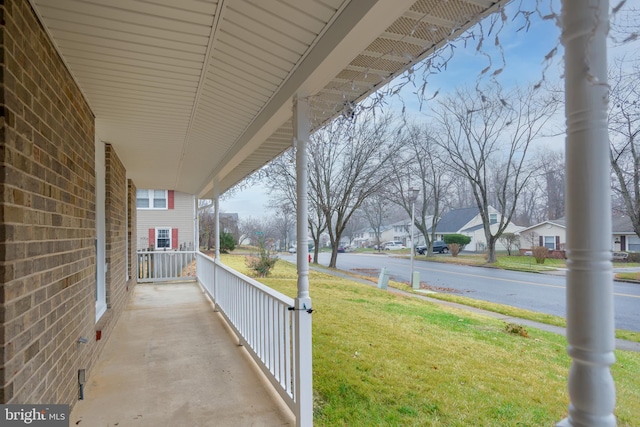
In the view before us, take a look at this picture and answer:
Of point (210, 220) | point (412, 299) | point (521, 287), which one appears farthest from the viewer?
point (210, 220)

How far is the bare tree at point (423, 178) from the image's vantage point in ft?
21.1

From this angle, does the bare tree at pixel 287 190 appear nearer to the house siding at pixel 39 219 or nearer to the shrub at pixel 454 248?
the house siding at pixel 39 219

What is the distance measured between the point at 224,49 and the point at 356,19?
3.05 ft

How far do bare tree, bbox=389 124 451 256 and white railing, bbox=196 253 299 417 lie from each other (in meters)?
3.00

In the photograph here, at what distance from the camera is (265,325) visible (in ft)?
11.3

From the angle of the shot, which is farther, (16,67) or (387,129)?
(387,129)

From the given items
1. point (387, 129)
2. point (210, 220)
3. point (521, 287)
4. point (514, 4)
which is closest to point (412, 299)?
point (521, 287)

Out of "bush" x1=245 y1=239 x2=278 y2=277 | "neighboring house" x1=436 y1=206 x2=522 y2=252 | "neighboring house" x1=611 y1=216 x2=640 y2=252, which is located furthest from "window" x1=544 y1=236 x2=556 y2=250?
"bush" x1=245 y1=239 x2=278 y2=277

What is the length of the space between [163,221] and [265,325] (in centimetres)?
1109

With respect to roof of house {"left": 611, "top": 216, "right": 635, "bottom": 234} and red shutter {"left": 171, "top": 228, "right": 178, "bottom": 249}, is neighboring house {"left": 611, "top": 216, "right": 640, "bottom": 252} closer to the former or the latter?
roof of house {"left": 611, "top": 216, "right": 635, "bottom": 234}

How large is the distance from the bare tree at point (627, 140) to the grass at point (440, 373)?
184 cm

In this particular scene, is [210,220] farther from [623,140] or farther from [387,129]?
[623,140]

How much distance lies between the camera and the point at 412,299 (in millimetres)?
8367

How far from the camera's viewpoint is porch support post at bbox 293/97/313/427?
254cm
